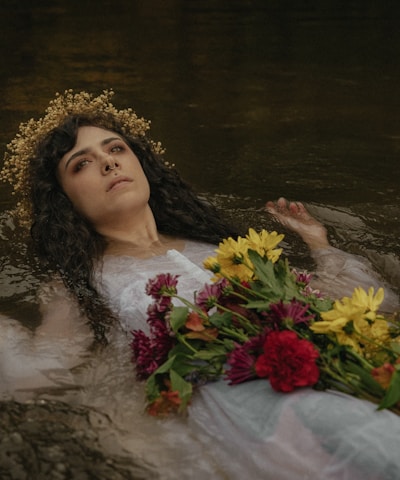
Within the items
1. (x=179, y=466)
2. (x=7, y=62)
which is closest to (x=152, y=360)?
(x=179, y=466)

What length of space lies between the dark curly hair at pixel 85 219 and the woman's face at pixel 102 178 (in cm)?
7

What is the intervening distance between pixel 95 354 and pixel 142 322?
0.99ft

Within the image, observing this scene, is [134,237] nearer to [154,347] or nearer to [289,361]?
[154,347]

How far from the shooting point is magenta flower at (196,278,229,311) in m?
2.59

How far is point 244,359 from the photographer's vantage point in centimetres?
249

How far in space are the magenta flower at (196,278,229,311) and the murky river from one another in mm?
1486

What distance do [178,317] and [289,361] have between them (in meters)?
0.44

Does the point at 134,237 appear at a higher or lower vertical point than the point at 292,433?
higher

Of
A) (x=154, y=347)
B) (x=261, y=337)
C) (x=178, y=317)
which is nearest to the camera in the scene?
(x=261, y=337)

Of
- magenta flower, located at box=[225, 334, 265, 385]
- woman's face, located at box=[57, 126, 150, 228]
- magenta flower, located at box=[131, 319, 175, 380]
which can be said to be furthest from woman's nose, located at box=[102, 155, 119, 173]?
magenta flower, located at box=[225, 334, 265, 385]

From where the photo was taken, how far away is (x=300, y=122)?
292 inches

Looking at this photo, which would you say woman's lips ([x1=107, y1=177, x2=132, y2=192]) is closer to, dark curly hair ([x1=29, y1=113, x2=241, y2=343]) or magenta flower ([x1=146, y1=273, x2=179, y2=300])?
dark curly hair ([x1=29, y1=113, x2=241, y2=343])

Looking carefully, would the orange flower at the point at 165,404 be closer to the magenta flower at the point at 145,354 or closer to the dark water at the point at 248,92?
the magenta flower at the point at 145,354

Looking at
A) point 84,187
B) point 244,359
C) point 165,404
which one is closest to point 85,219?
point 84,187
